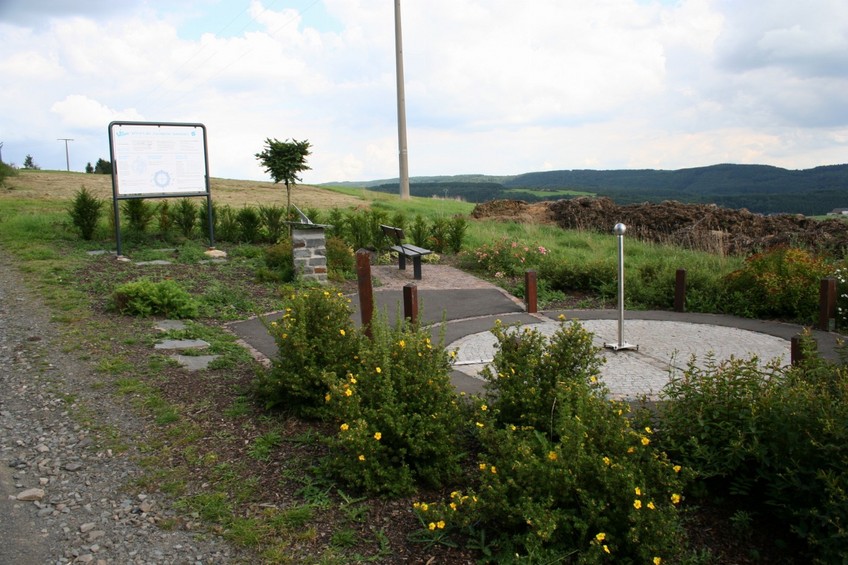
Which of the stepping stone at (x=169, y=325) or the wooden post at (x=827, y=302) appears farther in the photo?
the wooden post at (x=827, y=302)

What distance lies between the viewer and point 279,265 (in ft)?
38.8

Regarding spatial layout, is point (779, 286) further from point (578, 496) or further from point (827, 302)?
point (578, 496)

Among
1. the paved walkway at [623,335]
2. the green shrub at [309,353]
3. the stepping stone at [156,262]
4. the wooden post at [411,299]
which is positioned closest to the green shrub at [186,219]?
the stepping stone at [156,262]

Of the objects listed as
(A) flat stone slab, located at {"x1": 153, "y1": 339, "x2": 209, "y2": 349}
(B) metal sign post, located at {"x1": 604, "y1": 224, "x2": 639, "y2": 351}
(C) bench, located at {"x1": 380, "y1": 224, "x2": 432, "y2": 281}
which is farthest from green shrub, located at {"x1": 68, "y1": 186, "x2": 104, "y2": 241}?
(B) metal sign post, located at {"x1": 604, "y1": 224, "x2": 639, "y2": 351}

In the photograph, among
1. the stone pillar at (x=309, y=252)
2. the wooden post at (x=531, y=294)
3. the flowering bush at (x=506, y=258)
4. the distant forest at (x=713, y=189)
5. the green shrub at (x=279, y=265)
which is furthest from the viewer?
the distant forest at (x=713, y=189)

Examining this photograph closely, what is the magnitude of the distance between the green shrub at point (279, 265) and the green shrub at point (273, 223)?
3.18m

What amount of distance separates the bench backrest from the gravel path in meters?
7.78

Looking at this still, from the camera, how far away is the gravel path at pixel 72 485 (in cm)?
350

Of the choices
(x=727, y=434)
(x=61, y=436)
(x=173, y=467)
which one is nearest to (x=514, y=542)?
(x=727, y=434)

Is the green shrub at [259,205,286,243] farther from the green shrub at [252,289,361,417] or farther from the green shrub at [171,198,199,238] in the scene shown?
the green shrub at [252,289,361,417]

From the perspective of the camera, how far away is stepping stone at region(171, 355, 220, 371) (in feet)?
21.2

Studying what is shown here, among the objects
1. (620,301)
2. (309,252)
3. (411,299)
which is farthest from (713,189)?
(411,299)

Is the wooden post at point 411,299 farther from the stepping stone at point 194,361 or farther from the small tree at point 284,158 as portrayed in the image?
the small tree at point 284,158

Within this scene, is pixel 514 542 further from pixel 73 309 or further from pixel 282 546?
pixel 73 309
